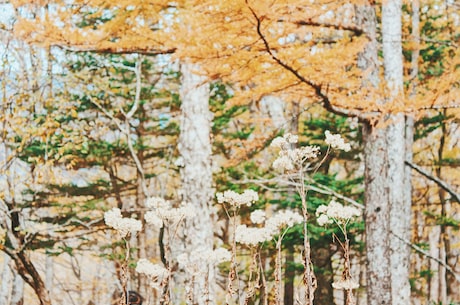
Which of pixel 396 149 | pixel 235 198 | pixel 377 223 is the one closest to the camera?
pixel 235 198

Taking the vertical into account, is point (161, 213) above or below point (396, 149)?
below

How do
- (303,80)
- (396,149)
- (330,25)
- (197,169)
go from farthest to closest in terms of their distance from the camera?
(396,149) → (197,169) → (330,25) → (303,80)

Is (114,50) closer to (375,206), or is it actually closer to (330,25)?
(330,25)

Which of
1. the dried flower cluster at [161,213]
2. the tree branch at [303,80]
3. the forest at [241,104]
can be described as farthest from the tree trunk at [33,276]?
the dried flower cluster at [161,213]

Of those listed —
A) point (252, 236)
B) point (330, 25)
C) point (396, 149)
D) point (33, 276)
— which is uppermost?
point (330, 25)

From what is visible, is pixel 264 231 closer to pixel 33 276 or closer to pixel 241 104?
pixel 241 104

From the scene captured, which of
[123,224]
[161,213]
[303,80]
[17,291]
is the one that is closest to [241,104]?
[303,80]

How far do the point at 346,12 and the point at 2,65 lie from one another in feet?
13.7

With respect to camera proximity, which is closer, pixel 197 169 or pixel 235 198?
pixel 235 198

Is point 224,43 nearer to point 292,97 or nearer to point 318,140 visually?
point 292,97

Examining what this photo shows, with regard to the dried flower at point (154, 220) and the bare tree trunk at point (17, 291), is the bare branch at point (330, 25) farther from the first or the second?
the bare tree trunk at point (17, 291)

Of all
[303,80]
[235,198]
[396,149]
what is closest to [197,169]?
[303,80]

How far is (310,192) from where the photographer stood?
847 centimetres

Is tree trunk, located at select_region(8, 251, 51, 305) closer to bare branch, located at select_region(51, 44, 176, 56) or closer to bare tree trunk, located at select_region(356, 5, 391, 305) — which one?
bare branch, located at select_region(51, 44, 176, 56)
